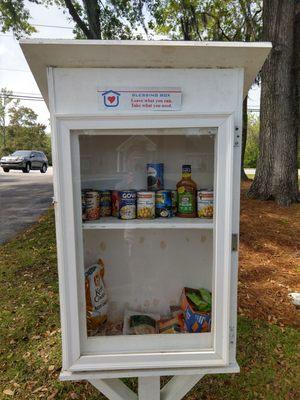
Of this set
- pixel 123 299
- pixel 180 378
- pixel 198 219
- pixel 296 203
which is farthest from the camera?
pixel 296 203

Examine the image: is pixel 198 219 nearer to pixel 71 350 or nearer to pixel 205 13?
pixel 71 350

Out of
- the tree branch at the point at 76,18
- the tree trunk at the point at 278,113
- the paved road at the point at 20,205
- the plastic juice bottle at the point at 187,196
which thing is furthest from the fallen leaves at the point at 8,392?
the tree branch at the point at 76,18

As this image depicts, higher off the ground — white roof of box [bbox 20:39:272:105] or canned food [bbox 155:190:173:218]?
white roof of box [bbox 20:39:272:105]

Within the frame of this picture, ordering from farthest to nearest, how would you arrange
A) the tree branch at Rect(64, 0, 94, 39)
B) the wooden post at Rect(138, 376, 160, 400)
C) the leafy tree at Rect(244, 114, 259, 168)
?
the leafy tree at Rect(244, 114, 259, 168), the tree branch at Rect(64, 0, 94, 39), the wooden post at Rect(138, 376, 160, 400)

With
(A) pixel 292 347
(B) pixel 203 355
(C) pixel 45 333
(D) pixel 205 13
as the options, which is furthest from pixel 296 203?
(D) pixel 205 13

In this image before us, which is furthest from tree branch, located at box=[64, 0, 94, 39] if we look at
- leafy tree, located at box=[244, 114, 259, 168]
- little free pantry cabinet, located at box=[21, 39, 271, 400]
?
leafy tree, located at box=[244, 114, 259, 168]

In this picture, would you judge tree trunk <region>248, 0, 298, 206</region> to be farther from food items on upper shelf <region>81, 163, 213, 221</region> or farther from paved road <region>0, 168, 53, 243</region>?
food items on upper shelf <region>81, 163, 213, 221</region>

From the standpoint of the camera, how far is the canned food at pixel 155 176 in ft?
5.98

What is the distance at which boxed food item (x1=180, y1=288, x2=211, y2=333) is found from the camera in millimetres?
1602

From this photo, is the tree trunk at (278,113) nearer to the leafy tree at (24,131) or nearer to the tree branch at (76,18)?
the tree branch at (76,18)

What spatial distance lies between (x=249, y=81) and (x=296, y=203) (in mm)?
5581

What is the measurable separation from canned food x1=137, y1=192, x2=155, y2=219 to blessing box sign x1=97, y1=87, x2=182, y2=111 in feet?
1.58

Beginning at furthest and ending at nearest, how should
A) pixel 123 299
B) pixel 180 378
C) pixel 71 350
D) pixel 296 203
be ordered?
1. pixel 296 203
2. pixel 123 299
3. pixel 180 378
4. pixel 71 350

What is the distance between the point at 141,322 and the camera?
5.86ft
